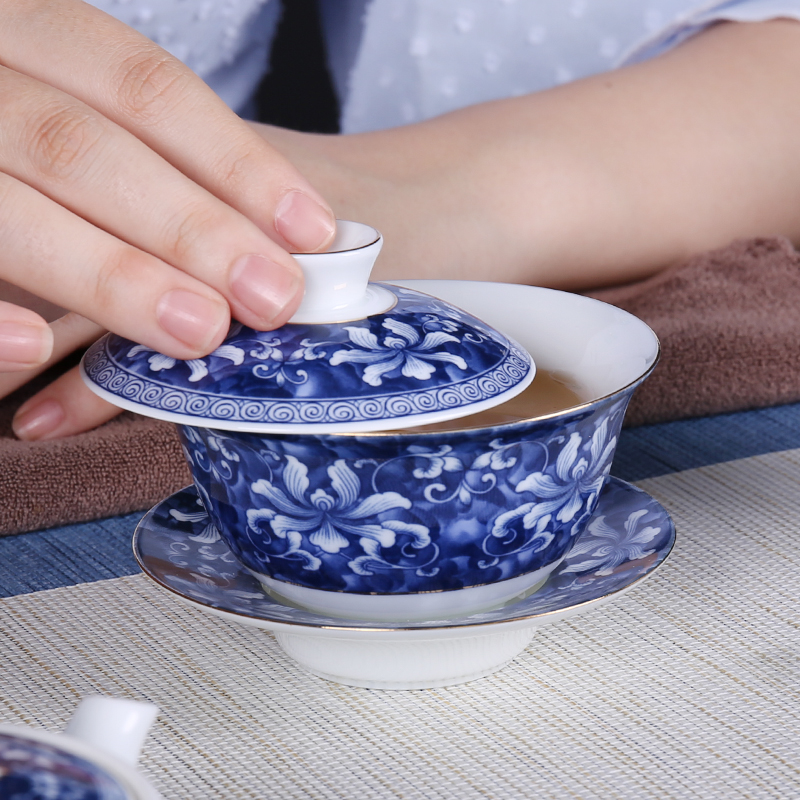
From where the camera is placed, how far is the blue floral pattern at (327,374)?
12.2 inches

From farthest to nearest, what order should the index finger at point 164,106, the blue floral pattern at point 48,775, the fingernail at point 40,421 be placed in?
the fingernail at point 40,421
the index finger at point 164,106
the blue floral pattern at point 48,775

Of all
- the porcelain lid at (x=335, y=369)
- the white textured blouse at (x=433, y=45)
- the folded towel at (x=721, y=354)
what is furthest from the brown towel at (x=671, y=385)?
the white textured blouse at (x=433, y=45)

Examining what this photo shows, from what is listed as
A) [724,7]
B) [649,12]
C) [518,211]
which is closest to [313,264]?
[518,211]

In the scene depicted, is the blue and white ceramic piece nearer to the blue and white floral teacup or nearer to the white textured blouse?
the blue and white floral teacup

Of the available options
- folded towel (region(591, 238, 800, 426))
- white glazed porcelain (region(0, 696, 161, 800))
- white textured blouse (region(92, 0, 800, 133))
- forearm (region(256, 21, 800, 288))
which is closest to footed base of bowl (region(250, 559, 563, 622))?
white glazed porcelain (region(0, 696, 161, 800))

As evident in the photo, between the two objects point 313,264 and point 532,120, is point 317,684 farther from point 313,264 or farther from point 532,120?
point 532,120

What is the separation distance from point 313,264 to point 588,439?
115 millimetres

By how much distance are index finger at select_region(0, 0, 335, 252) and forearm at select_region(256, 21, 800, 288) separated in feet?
0.64

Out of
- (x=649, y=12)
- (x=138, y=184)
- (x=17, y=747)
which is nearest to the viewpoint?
(x=17, y=747)

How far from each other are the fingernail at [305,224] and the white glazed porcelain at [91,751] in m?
0.22

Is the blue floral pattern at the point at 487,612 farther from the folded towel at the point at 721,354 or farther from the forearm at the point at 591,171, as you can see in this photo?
the forearm at the point at 591,171

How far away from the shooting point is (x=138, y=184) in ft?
1.41

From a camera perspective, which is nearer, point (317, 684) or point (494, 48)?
point (317, 684)

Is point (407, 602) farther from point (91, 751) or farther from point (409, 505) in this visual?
point (91, 751)
